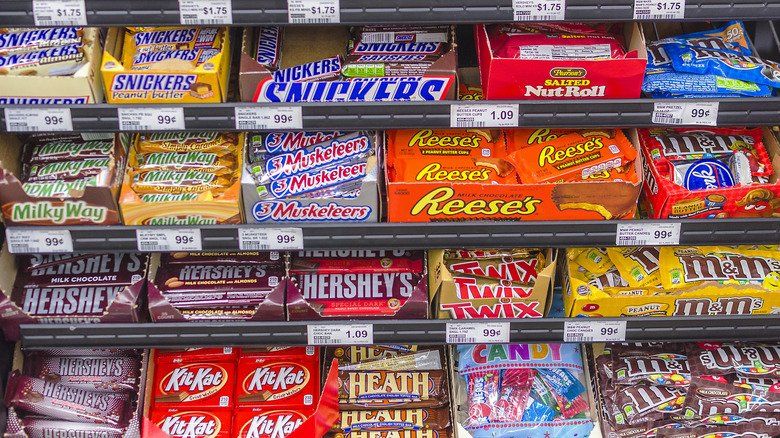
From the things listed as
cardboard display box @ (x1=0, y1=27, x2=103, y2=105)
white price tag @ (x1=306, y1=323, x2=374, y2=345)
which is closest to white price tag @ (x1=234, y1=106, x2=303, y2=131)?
cardboard display box @ (x1=0, y1=27, x2=103, y2=105)

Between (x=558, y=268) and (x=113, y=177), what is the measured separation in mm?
1286

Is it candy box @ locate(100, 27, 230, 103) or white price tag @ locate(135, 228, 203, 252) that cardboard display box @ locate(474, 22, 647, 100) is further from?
white price tag @ locate(135, 228, 203, 252)

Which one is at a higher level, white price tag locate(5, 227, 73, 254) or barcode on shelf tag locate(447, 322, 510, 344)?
white price tag locate(5, 227, 73, 254)

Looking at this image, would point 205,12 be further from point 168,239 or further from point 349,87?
point 168,239

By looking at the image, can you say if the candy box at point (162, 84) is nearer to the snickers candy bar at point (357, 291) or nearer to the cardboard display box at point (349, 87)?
the cardboard display box at point (349, 87)

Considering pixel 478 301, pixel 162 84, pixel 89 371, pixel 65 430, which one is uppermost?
pixel 162 84

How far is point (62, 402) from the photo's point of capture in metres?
2.22

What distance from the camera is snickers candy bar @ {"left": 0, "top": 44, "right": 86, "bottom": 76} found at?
6.15 ft

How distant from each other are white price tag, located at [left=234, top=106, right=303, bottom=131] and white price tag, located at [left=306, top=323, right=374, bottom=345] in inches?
22.5

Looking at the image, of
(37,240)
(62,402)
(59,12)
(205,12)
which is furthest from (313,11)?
(62,402)

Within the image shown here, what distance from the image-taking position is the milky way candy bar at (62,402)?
2189 millimetres

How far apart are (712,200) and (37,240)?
5.57ft

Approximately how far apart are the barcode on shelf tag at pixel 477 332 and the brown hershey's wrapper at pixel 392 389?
0.27 metres

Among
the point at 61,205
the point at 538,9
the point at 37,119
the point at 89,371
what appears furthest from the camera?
the point at 89,371
